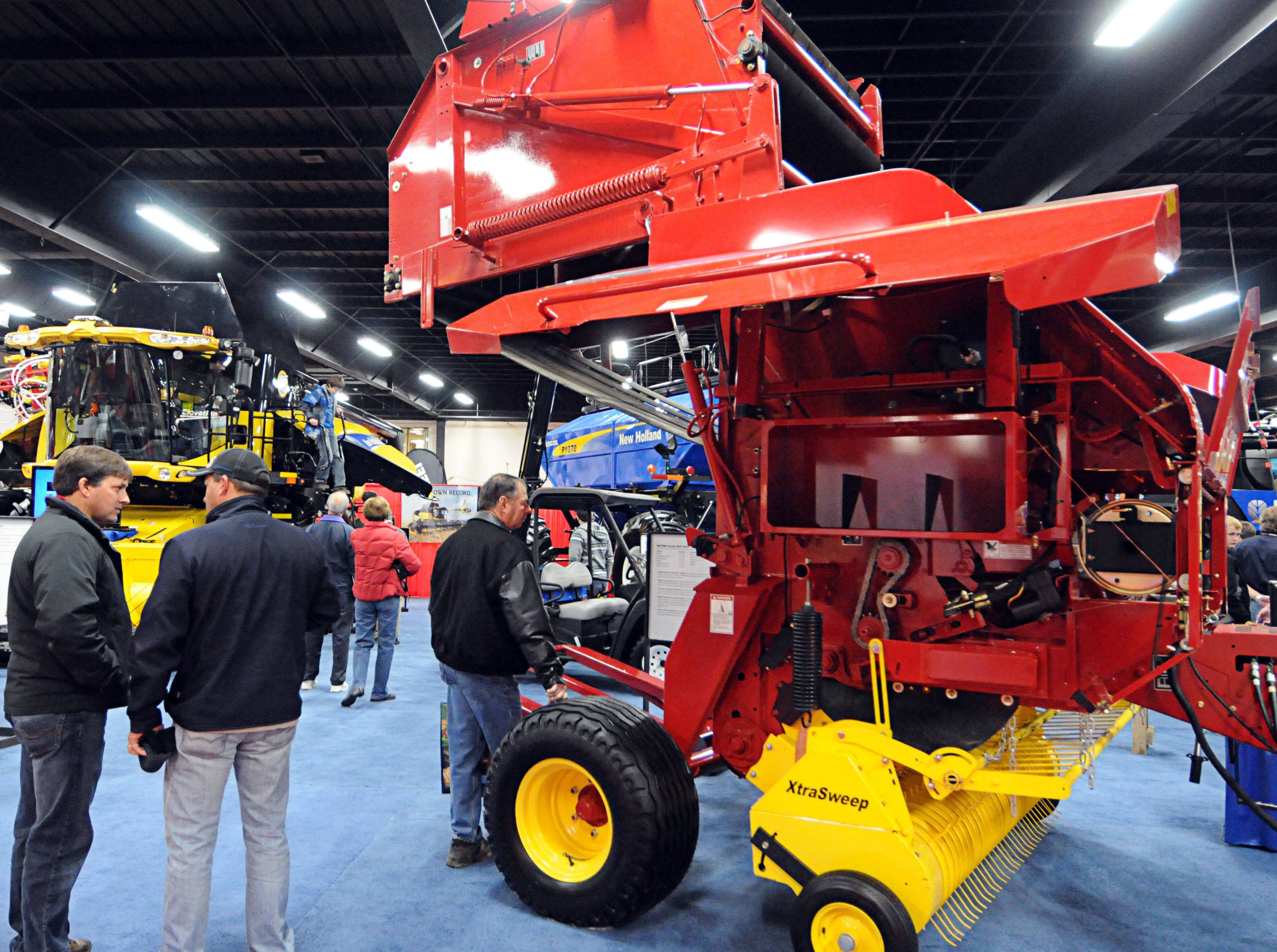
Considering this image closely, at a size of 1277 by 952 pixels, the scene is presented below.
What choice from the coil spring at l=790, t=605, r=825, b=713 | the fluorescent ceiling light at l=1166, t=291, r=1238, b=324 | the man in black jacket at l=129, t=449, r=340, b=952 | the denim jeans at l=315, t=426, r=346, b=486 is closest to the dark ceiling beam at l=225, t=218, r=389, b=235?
the denim jeans at l=315, t=426, r=346, b=486

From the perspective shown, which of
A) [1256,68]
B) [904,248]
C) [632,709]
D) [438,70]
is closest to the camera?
[904,248]

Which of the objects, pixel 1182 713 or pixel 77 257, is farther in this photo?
pixel 77 257

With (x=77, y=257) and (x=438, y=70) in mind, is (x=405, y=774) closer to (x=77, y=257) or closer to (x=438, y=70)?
(x=438, y=70)

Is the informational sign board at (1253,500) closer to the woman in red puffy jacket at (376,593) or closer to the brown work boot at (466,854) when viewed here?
the woman in red puffy jacket at (376,593)

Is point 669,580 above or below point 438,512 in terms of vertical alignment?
below

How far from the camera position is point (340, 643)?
6.99 m

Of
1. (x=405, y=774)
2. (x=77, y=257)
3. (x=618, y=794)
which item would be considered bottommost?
(x=405, y=774)

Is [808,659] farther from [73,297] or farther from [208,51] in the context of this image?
[73,297]

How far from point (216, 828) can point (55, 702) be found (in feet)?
2.12

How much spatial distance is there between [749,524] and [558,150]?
162 cm

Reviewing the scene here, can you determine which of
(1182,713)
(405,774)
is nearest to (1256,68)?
(1182,713)

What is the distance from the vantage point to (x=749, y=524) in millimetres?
2961

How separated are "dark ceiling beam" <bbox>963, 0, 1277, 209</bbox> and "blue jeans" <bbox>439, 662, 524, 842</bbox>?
722 centimetres

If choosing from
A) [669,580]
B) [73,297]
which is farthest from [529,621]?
[73,297]
